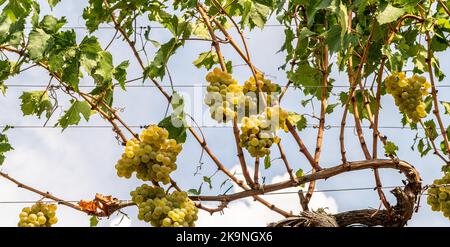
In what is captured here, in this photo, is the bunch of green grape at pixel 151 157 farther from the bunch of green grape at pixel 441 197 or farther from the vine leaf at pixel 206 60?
the bunch of green grape at pixel 441 197

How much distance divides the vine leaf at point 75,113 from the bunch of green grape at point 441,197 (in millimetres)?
1436

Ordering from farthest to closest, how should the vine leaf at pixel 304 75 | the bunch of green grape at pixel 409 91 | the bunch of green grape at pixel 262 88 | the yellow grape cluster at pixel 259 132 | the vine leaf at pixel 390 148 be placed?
the vine leaf at pixel 304 75 → the bunch of green grape at pixel 409 91 → the vine leaf at pixel 390 148 → the bunch of green grape at pixel 262 88 → the yellow grape cluster at pixel 259 132

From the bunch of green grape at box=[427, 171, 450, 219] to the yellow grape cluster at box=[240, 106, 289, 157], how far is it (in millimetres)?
842

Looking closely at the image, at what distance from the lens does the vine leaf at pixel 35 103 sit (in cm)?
299

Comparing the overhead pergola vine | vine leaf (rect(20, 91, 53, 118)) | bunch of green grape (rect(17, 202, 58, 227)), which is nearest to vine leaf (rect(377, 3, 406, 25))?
the overhead pergola vine

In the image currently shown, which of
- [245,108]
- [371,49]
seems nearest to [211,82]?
[245,108]

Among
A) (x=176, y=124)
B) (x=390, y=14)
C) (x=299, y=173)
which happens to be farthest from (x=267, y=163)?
(x=390, y=14)

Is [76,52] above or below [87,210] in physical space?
above

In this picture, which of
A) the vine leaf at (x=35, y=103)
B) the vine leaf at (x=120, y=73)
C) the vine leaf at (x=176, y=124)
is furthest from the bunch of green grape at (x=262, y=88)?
the vine leaf at (x=35, y=103)

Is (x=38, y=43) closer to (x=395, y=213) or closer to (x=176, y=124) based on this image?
(x=176, y=124)

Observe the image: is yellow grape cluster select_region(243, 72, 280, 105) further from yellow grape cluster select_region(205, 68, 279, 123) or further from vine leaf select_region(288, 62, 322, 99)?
vine leaf select_region(288, 62, 322, 99)

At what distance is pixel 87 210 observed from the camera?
2.51m
